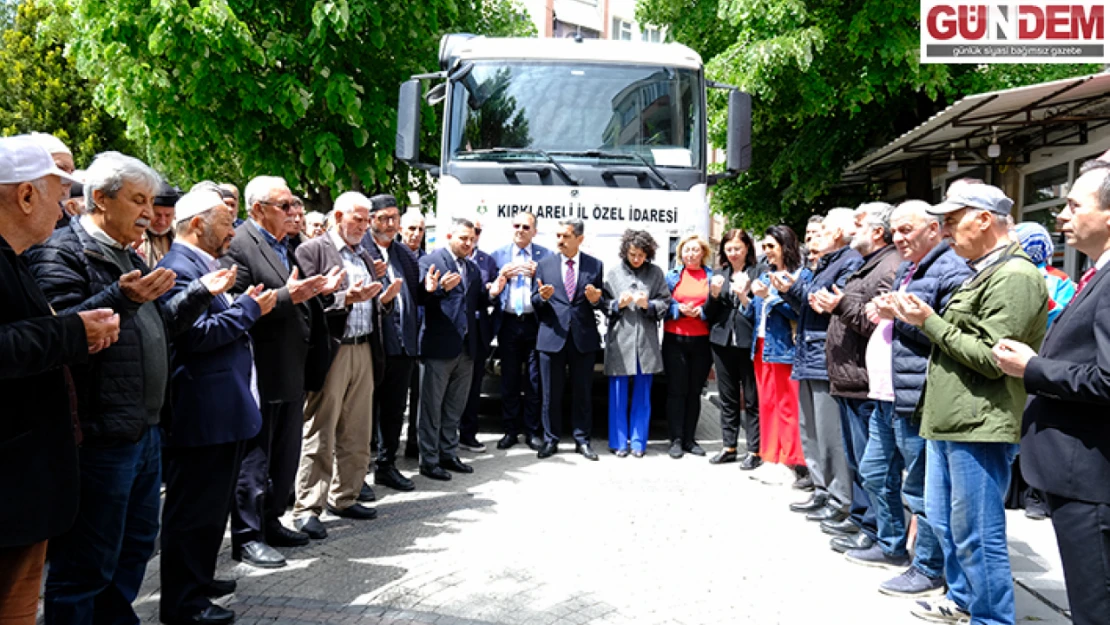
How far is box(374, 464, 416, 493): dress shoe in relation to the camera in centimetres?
712

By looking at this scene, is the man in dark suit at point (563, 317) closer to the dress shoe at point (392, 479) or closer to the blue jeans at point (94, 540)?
the dress shoe at point (392, 479)

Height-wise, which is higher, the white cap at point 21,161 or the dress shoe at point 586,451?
the white cap at point 21,161

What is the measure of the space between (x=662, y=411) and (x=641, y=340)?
1.96 meters

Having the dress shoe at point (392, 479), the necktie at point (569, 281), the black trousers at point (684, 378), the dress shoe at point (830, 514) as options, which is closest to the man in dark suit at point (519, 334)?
the necktie at point (569, 281)

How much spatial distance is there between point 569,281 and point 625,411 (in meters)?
1.32

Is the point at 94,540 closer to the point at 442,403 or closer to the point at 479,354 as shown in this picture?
the point at 442,403

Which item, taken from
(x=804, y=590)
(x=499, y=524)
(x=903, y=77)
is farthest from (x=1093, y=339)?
(x=903, y=77)

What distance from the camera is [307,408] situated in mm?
6008

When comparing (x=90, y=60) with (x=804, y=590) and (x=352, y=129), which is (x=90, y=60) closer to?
(x=352, y=129)

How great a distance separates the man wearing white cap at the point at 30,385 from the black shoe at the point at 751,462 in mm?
6148

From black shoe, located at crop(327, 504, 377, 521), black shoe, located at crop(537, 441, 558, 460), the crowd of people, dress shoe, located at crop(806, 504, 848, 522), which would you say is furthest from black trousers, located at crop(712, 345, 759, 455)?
black shoe, located at crop(327, 504, 377, 521)

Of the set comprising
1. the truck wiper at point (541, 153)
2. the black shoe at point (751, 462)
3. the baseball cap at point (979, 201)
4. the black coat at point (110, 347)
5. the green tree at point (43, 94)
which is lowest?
the black shoe at point (751, 462)

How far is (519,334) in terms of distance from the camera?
884 centimetres

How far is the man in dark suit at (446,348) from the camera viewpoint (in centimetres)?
760
